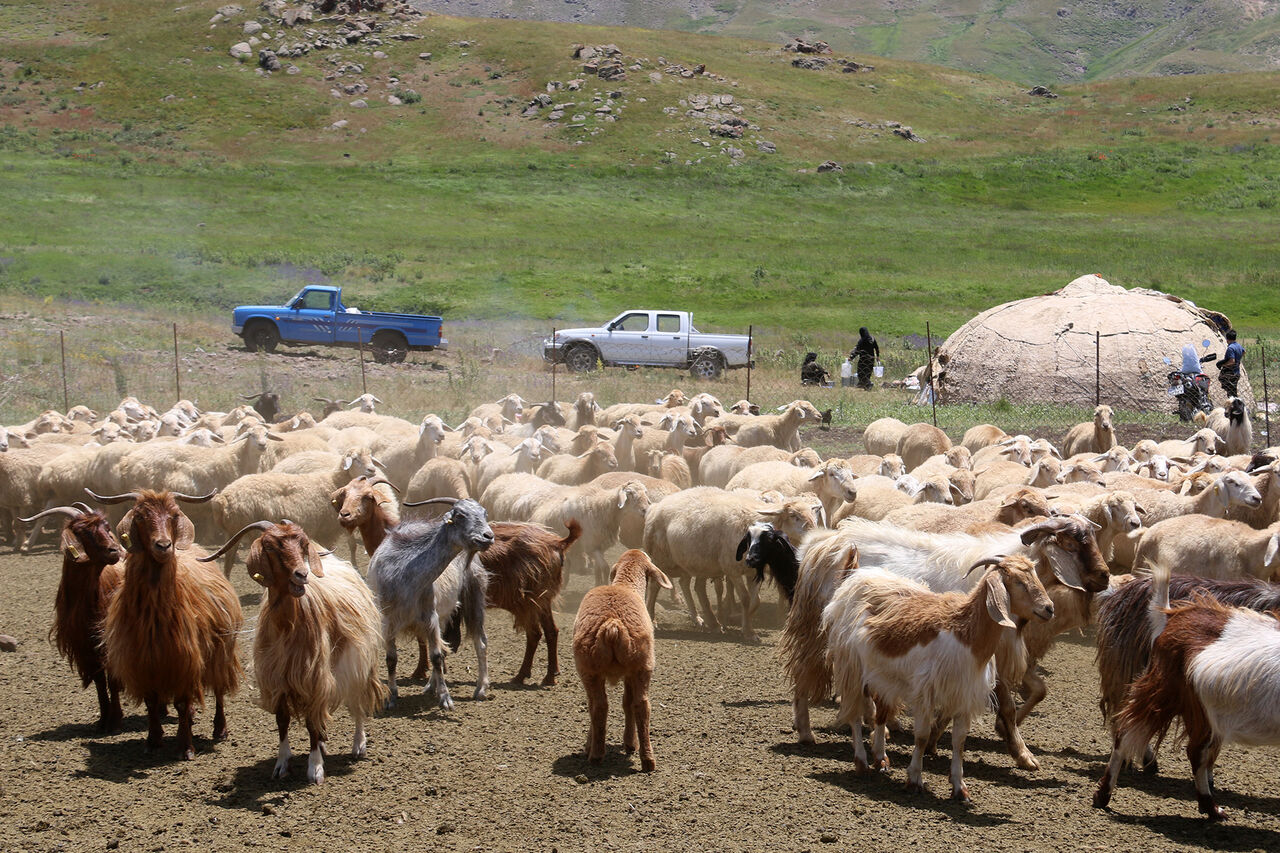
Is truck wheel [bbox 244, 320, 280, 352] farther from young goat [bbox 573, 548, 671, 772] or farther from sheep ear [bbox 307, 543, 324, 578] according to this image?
young goat [bbox 573, 548, 671, 772]

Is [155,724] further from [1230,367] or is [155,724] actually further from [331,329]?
[331,329]

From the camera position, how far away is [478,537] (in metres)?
8.72

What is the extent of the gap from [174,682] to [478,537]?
7.44 ft

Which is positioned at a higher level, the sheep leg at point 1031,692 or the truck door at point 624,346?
the truck door at point 624,346

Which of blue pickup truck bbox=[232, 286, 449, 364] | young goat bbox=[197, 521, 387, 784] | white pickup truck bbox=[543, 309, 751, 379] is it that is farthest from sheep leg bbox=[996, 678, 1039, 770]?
blue pickup truck bbox=[232, 286, 449, 364]

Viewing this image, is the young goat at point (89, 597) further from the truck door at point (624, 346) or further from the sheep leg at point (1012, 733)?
the truck door at point (624, 346)

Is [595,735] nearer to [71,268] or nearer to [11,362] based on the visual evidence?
[11,362]

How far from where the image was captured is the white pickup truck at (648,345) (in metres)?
29.7

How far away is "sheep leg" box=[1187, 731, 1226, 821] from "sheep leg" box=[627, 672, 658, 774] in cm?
319

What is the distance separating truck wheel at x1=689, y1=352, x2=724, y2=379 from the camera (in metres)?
29.1

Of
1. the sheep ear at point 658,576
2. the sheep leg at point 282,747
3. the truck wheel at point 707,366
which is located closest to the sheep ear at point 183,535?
the sheep leg at point 282,747

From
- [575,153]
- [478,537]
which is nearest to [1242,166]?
[575,153]

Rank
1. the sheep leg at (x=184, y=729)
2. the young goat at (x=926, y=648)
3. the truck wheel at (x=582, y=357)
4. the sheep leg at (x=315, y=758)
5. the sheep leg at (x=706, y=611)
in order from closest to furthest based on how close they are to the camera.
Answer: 1. the young goat at (x=926, y=648)
2. the sheep leg at (x=315, y=758)
3. the sheep leg at (x=184, y=729)
4. the sheep leg at (x=706, y=611)
5. the truck wheel at (x=582, y=357)

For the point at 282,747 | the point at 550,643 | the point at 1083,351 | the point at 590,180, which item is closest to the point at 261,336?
the point at 1083,351
